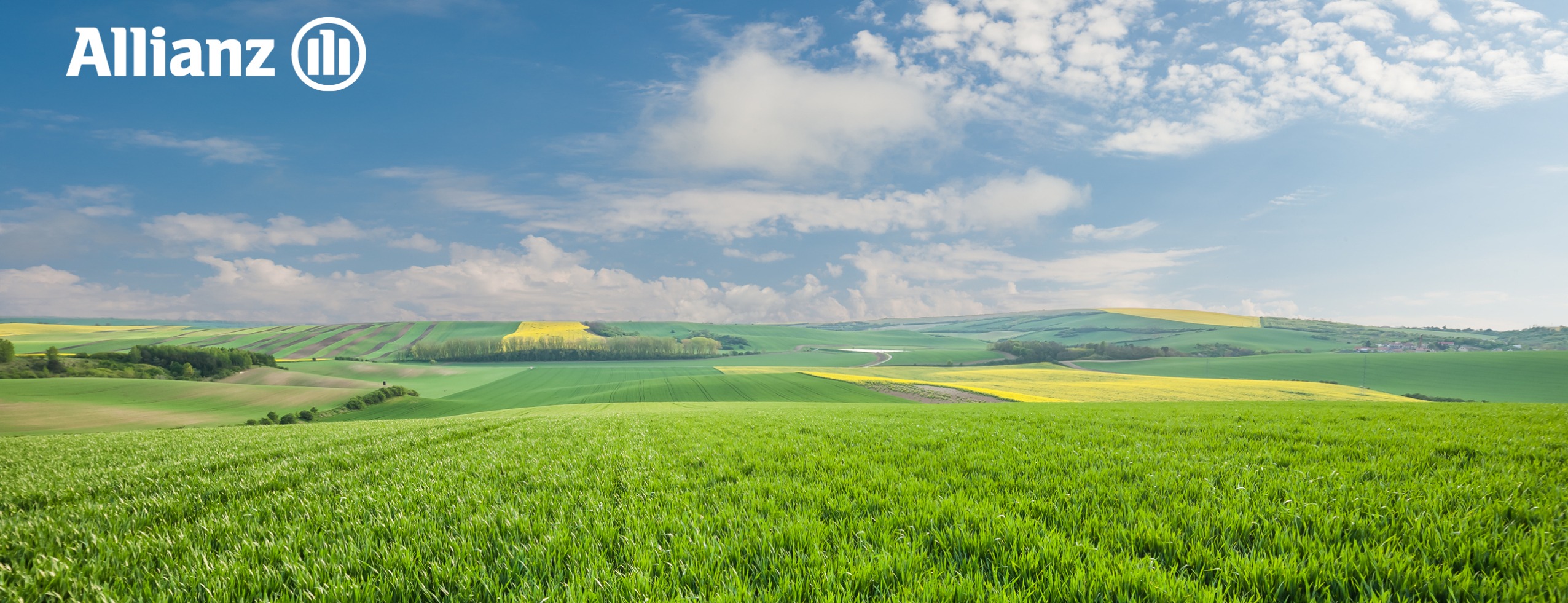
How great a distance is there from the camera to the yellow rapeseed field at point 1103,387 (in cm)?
5403

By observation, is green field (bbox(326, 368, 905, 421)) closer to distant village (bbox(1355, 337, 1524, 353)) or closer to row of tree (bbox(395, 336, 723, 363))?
row of tree (bbox(395, 336, 723, 363))

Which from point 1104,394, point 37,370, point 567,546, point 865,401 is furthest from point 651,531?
point 37,370

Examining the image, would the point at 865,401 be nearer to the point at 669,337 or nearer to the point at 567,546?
the point at 567,546

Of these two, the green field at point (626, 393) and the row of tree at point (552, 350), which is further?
the row of tree at point (552, 350)

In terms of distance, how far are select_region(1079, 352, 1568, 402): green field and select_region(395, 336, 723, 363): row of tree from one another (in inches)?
4132

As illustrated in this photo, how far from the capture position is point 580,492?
5.38m

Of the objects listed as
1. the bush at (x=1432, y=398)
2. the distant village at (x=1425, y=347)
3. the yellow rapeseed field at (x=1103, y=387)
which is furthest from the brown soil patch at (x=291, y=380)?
the distant village at (x=1425, y=347)

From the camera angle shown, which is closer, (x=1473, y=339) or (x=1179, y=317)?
(x=1473, y=339)

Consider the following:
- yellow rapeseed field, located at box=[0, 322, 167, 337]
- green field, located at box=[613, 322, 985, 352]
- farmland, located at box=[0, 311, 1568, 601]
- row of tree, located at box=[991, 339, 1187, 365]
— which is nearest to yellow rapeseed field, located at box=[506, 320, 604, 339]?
green field, located at box=[613, 322, 985, 352]

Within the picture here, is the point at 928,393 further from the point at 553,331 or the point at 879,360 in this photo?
the point at 553,331

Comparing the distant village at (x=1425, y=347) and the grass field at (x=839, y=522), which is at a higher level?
the grass field at (x=839, y=522)

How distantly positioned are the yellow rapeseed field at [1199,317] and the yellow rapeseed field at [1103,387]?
113m

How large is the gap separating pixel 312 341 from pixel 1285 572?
7029 inches

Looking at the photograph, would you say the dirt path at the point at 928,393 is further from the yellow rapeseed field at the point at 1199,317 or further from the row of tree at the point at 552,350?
the yellow rapeseed field at the point at 1199,317
